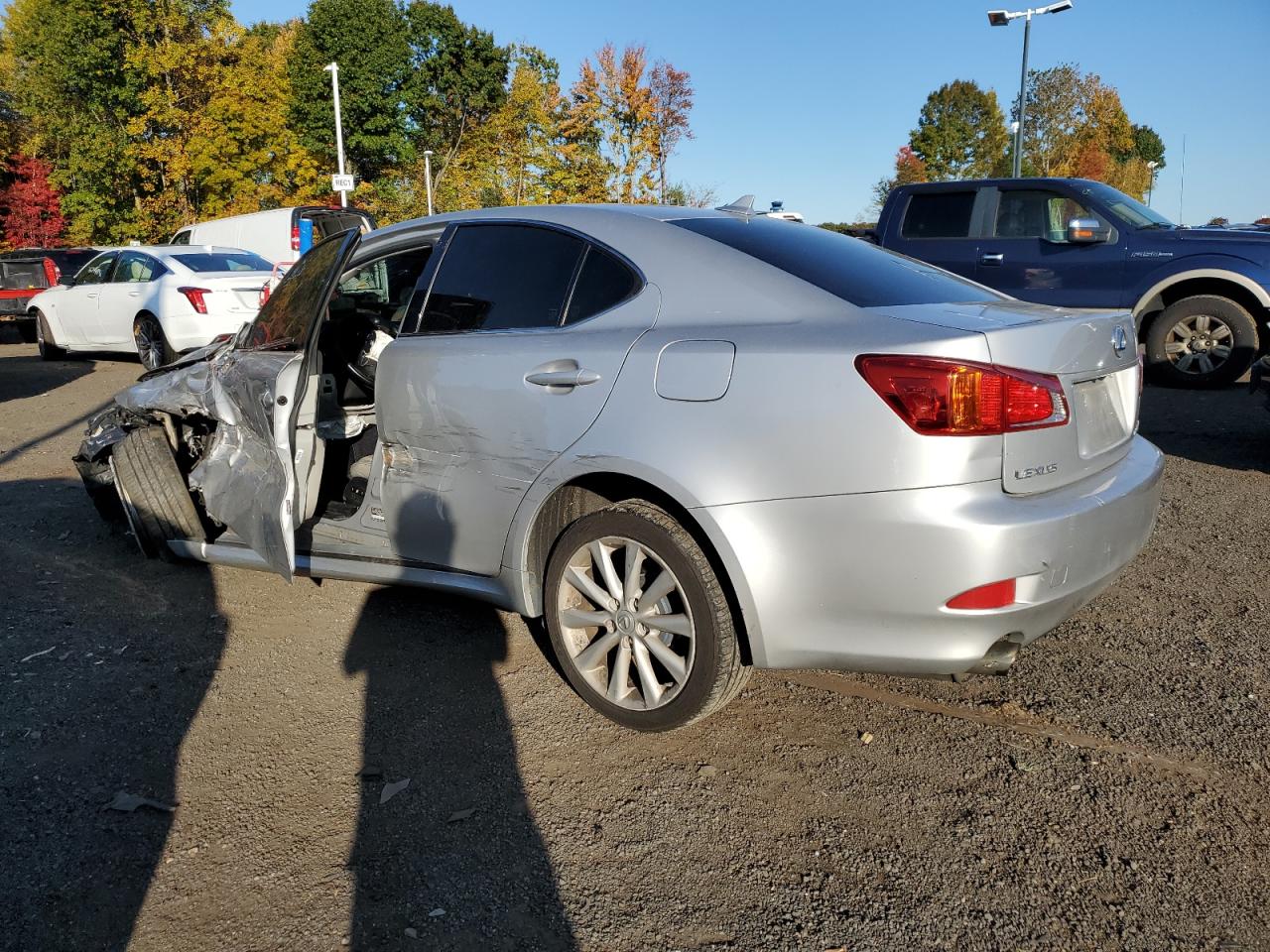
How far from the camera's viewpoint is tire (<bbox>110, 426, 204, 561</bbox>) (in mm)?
4586

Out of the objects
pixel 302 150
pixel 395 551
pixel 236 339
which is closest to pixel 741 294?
pixel 395 551

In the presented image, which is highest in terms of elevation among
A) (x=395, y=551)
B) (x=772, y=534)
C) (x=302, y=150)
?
(x=302, y=150)

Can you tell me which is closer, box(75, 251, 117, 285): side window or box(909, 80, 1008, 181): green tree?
box(75, 251, 117, 285): side window

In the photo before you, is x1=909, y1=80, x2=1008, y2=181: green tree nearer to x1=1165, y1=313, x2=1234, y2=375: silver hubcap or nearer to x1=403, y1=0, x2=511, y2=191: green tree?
x1=403, y1=0, x2=511, y2=191: green tree

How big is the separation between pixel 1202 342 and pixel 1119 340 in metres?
7.20

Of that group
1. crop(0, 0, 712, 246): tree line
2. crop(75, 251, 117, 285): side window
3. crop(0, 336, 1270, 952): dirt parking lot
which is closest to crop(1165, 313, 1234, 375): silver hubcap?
crop(0, 336, 1270, 952): dirt parking lot

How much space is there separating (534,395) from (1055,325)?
A: 63.6 inches

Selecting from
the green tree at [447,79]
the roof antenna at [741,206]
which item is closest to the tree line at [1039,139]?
the roof antenna at [741,206]

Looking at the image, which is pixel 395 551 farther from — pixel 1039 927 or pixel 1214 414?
pixel 1214 414

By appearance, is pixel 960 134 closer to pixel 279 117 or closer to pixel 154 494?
pixel 279 117

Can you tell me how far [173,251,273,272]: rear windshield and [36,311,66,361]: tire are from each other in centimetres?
365

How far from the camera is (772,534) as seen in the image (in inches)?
104

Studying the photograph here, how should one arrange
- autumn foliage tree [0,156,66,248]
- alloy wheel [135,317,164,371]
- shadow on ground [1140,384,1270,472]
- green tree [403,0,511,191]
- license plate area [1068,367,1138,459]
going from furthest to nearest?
1. green tree [403,0,511,191]
2. autumn foliage tree [0,156,66,248]
3. alloy wheel [135,317,164,371]
4. shadow on ground [1140,384,1270,472]
5. license plate area [1068,367,1138,459]

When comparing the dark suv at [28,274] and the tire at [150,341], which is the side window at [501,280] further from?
the dark suv at [28,274]
